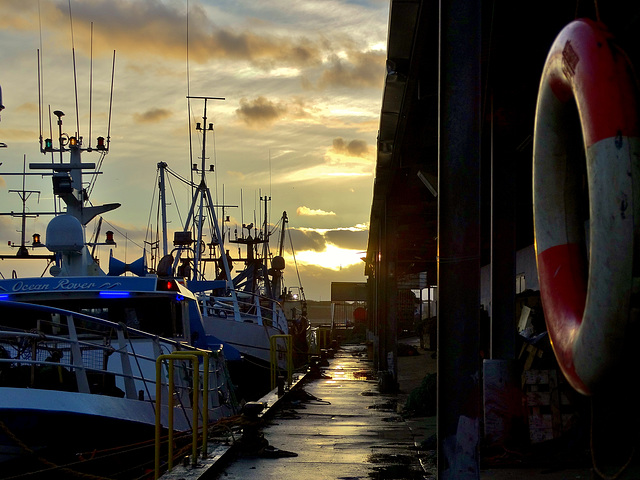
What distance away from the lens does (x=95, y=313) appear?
43.5 ft

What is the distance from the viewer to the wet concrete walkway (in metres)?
8.94

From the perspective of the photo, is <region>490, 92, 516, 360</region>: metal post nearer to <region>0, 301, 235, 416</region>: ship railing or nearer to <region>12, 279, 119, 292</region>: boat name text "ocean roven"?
<region>0, 301, 235, 416</region>: ship railing

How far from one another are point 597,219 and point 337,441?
8364 mm

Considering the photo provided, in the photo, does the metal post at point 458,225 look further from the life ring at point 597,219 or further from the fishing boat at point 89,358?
the fishing boat at point 89,358

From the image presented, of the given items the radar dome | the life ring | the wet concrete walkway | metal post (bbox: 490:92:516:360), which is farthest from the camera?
the radar dome

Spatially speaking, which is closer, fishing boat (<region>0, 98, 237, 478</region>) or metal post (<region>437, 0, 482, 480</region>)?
metal post (<region>437, 0, 482, 480</region>)

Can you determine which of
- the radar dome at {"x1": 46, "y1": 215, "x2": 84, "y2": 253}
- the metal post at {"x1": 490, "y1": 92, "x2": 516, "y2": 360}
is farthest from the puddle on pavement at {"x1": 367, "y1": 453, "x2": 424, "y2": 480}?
the radar dome at {"x1": 46, "y1": 215, "x2": 84, "y2": 253}

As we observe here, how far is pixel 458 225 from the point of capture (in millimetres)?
6449

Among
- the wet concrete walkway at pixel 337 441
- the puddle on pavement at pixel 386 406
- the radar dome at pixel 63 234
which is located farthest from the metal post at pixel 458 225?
the radar dome at pixel 63 234

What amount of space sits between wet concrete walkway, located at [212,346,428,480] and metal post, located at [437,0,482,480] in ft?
Result: 8.78

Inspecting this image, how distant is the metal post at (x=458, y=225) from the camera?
632 centimetres

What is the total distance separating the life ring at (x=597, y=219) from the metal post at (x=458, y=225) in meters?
1.81

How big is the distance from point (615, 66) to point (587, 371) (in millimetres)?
1505

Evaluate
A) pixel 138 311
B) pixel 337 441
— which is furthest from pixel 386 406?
pixel 138 311
